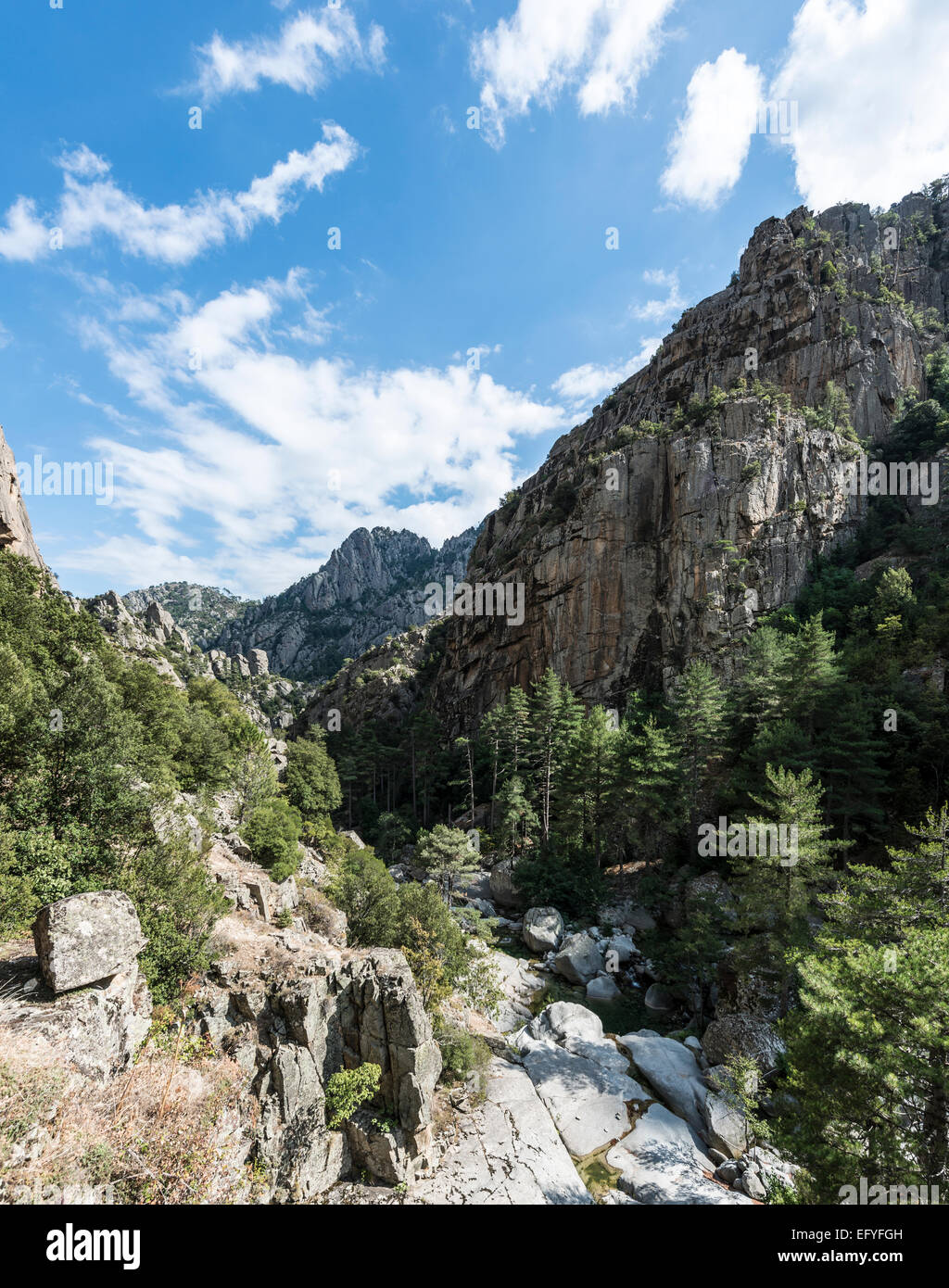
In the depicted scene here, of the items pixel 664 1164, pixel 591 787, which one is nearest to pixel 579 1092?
pixel 664 1164

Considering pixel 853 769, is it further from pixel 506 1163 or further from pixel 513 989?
pixel 506 1163

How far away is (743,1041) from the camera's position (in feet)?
51.2

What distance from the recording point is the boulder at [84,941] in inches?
367

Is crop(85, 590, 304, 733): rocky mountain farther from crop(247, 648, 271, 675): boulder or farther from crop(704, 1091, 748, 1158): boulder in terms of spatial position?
Answer: crop(704, 1091, 748, 1158): boulder

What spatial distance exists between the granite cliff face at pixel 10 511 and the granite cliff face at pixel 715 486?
4276cm

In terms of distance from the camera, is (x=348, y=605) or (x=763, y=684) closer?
(x=763, y=684)

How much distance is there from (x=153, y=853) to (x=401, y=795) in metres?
47.1

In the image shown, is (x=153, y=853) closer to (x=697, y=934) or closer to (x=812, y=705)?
(x=697, y=934)

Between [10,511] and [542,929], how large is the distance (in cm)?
4469

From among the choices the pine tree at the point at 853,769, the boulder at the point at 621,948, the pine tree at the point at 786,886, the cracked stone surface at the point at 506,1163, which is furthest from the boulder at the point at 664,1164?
the pine tree at the point at 853,769

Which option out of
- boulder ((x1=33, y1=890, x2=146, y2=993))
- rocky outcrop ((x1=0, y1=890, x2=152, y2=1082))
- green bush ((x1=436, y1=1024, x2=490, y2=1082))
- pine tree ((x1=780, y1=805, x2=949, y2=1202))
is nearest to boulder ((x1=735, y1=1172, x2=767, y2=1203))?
pine tree ((x1=780, y1=805, x2=949, y2=1202))

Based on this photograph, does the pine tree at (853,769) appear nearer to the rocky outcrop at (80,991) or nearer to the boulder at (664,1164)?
the boulder at (664,1164)
